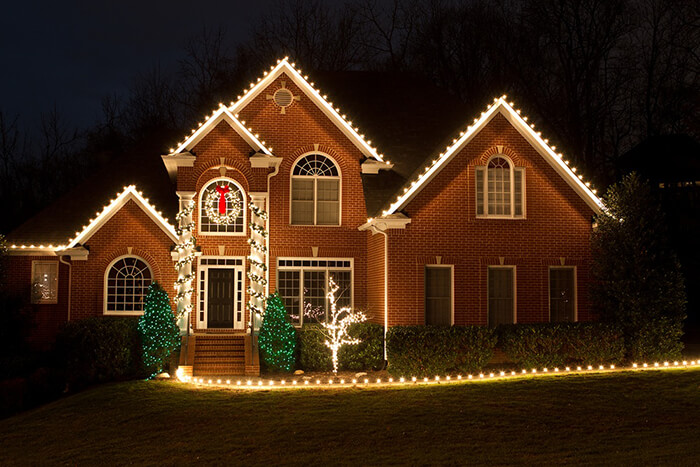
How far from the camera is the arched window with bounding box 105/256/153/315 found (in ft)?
73.5

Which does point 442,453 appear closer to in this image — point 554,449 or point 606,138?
point 554,449

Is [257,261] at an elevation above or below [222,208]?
below

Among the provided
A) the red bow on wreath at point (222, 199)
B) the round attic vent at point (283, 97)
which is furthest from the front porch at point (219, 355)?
the round attic vent at point (283, 97)

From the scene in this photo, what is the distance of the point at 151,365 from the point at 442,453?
32.2 feet

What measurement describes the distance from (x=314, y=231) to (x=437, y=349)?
20.4 ft

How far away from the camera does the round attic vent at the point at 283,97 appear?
23.5m

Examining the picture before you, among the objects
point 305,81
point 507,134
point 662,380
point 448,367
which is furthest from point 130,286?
point 662,380

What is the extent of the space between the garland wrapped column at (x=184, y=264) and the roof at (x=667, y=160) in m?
24.0

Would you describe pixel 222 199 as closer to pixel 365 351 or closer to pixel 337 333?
pixel 337 333

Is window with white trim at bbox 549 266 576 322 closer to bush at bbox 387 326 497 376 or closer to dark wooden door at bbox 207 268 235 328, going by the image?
bush at bbox 387 326 497 376

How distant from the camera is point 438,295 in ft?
69.5

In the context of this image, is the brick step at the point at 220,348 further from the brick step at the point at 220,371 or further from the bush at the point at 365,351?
the bush at the point at 365,351

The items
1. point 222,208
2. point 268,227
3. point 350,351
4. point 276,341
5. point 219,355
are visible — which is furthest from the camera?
point 268,227

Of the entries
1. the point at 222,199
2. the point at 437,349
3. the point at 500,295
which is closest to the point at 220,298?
the point at 222,199
